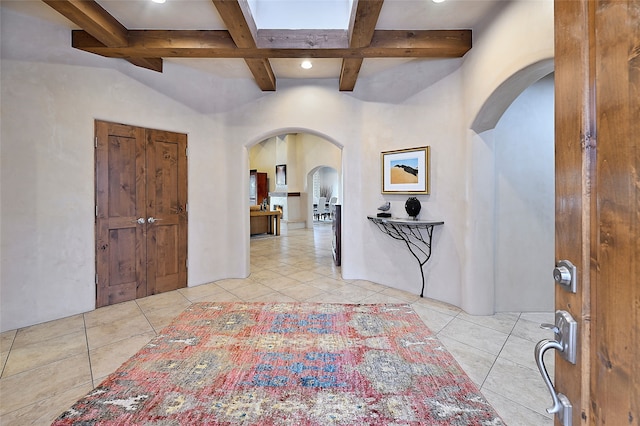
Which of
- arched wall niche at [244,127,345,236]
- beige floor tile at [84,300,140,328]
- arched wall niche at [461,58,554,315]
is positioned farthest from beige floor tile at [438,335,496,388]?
arched wall niche at [244,127,345,236]

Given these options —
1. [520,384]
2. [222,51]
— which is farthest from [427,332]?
[222,51]

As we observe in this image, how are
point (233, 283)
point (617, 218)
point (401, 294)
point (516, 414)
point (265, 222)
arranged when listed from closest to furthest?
point (617, 218) < point (516, 414) < point (401, 294) < point (233, 283) < point (265, 222)

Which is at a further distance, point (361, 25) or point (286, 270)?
point (286, 270)

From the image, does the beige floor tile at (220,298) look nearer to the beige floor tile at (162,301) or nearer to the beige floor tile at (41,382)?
the beige floor tile at (162,301)

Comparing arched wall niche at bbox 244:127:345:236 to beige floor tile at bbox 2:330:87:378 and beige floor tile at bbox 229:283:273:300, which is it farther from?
beige floor tile at bbox 2:330:87:378

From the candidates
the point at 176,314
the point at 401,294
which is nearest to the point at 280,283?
the point at 176,314

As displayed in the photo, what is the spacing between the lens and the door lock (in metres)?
0.66

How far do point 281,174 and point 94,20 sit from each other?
357 inches

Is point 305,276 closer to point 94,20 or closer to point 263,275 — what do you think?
point 263,275

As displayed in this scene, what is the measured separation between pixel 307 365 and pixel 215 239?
9.38 feet

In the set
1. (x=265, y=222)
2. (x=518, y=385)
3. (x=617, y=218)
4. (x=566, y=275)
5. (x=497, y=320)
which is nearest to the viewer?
(x=617, y=218)

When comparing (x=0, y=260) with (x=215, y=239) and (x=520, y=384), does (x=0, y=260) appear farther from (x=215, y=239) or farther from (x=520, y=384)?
(x=520, y=384)

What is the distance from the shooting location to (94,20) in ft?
8.68

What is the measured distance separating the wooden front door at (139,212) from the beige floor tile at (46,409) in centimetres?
174
